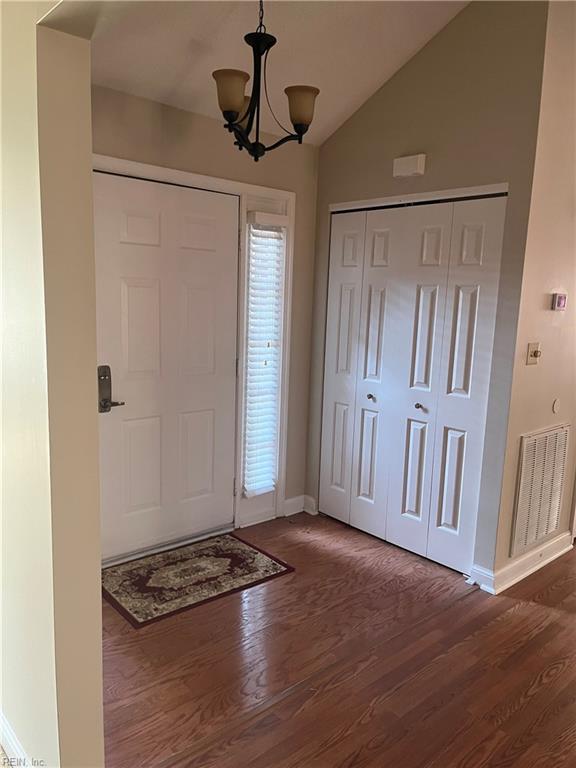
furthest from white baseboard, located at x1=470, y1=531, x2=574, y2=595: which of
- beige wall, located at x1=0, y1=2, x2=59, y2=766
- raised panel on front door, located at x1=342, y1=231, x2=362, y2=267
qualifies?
beige wall, located at x1=0, y1=2, x2=59, y2=766

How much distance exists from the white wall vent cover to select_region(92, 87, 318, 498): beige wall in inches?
56.8

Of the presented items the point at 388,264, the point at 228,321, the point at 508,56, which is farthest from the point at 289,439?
the point at 508,56

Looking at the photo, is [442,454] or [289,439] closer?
[442,454]

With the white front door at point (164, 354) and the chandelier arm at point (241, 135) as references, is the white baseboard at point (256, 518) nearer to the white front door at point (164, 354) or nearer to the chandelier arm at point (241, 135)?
the white front door at point (164, 354)

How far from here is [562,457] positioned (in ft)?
11.0

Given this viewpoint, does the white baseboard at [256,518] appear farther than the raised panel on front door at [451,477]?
Yes

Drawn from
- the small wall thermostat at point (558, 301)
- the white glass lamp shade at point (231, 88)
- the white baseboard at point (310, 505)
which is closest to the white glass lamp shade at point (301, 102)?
the white glass lamp shade at point (231, 88)

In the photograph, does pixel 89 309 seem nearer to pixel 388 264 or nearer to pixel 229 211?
pixel 229 211

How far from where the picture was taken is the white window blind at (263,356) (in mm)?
3480

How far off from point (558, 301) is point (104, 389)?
229 centimetres

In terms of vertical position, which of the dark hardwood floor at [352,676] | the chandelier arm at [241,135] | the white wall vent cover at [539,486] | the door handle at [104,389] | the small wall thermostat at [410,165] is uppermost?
the small wall thermostat at [410,165]

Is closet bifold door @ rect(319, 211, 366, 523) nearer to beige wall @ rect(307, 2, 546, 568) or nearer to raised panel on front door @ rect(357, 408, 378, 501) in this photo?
raised panel on front door @ rect(357, 408, 378, 501)

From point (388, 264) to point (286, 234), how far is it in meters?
0.67

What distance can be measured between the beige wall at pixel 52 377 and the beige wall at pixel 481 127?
2037mm
